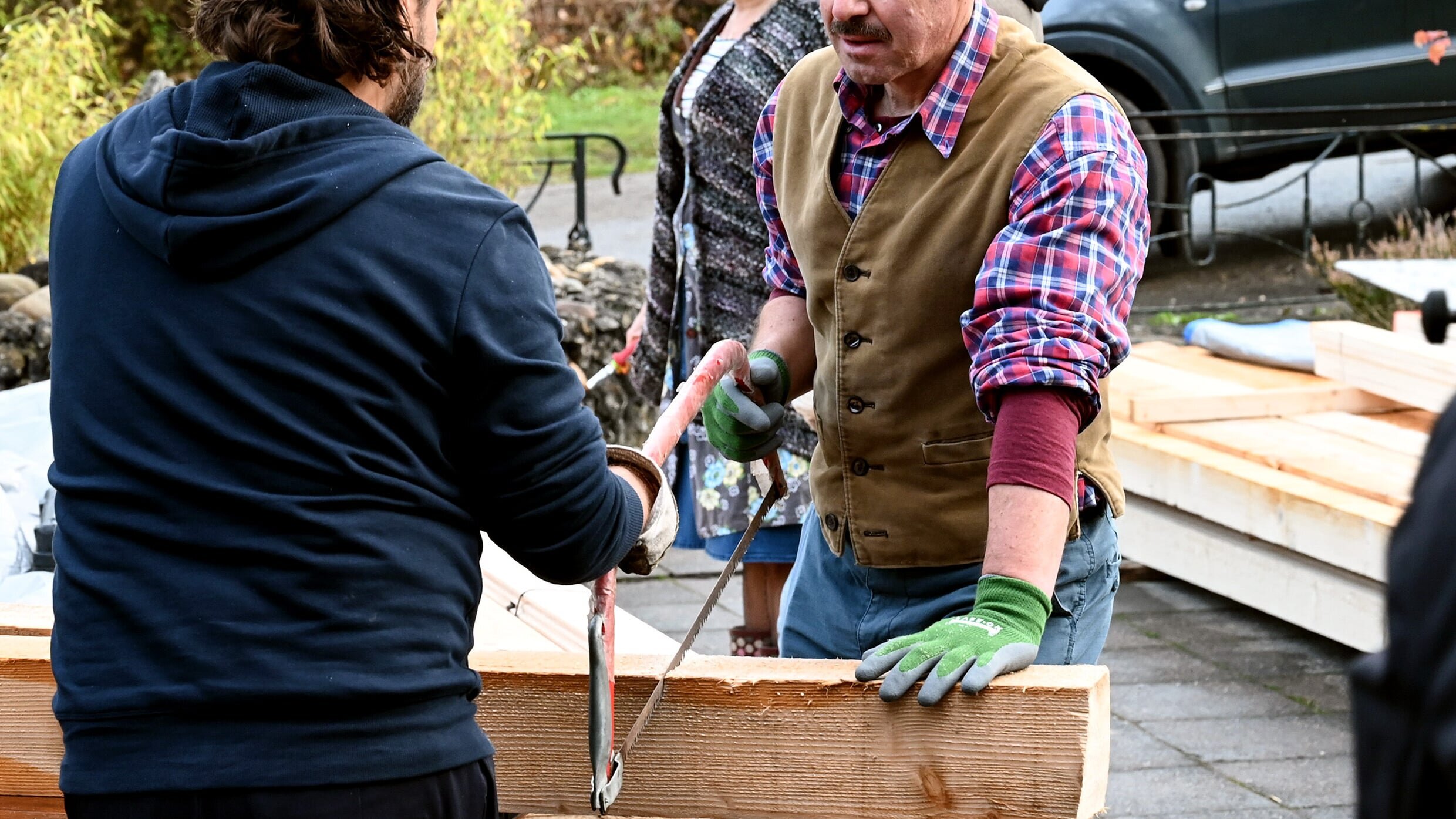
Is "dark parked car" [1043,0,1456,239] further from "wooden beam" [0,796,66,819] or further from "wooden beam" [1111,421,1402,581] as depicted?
"wooden beam" [0,796,66,819]

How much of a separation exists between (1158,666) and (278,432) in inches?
142

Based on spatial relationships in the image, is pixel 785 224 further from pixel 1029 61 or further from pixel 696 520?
pixel 696 520

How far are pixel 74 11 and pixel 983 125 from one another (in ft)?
21.2

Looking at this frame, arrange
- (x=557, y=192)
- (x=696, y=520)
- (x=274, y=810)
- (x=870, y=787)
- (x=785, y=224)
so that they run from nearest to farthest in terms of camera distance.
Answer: (x=274, y=810) → (x=870, y=787) → (x=785, y=224) → (x=696, y=520) → (x=557, y=192)

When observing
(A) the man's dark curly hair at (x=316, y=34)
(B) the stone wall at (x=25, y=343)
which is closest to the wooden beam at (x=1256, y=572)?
(A) the man's dark curly hair at (x=316, y=34)

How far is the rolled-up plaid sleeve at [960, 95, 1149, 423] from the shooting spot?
1.98 m

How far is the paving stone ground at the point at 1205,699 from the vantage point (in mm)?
3762

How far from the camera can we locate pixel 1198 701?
439 cm

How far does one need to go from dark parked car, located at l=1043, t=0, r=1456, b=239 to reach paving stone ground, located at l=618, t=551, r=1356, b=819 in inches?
166

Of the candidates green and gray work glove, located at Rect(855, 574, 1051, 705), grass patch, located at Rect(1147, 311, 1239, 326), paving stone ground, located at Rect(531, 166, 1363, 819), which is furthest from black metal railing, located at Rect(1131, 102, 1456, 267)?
green and gray work glove, located at Rect(855, 574, 1051, 705)

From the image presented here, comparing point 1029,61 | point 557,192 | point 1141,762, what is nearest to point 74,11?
point 557,192

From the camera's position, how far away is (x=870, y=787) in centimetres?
196

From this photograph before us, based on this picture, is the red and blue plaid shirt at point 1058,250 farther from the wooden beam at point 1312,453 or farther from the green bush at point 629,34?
the green bush at point 629,34

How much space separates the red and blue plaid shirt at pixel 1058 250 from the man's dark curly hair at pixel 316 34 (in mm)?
784
